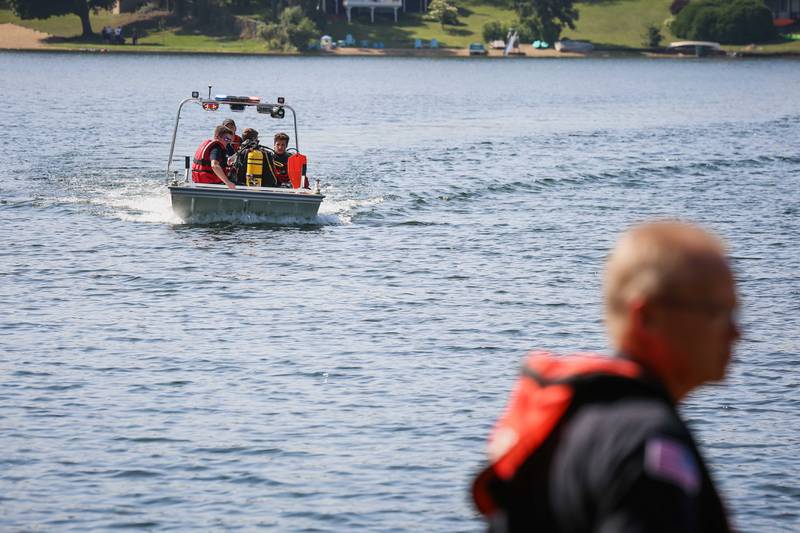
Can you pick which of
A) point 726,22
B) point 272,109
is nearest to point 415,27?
point 726,22

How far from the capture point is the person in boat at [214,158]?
1022 inches

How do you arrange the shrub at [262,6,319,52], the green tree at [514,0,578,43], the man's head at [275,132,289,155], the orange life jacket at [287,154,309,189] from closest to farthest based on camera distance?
the orange life jacket at [287,154,309,189] < the man's head at [275,132,289,155] < the shrub at [262,6,319,52] < the green tree at [514,0,578,43]

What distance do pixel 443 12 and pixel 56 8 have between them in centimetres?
4584

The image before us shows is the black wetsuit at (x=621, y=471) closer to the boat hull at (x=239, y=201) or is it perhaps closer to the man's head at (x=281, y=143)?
the boat hull at (x=239, y=201)

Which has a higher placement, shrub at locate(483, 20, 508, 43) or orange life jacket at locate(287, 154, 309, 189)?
shrub at locate(483, 20, 508, 43)

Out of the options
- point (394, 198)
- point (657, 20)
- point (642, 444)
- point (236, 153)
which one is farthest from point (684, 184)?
point (657, 20)

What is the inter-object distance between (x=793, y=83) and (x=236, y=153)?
85590mm

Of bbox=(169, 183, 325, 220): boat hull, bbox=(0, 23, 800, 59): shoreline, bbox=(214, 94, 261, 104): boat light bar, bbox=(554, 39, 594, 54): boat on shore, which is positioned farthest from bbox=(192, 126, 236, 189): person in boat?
bbox=(554, 39, 594, 54): boat on shore

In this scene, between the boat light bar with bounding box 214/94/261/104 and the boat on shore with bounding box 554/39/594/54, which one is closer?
the boat light bar with bounding box 214/94/261/104

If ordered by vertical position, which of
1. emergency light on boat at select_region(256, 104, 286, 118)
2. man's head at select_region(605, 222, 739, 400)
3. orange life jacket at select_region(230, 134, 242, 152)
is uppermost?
man's head at select_region(605, 222, 739, 400)

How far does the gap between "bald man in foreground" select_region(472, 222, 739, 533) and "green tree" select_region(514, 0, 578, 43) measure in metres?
151

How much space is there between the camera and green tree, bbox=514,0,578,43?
150250mm

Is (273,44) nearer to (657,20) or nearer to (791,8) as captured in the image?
(657,20)

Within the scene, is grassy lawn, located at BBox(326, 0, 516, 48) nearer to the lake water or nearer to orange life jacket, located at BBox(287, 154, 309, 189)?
the lake water
